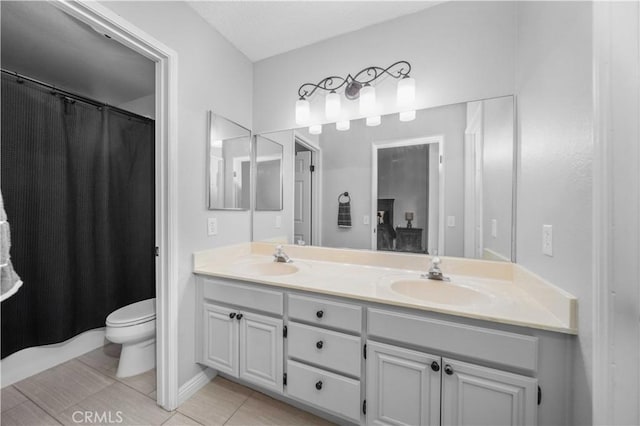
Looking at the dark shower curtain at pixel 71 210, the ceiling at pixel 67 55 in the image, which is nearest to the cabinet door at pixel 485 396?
the dark shower curtain at pixel 71 210

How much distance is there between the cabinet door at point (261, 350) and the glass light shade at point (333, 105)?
54.1 inches

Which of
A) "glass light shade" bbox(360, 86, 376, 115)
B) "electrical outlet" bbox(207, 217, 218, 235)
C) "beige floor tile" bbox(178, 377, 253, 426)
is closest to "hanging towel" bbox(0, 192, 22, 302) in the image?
"electrical outlet" bbox(207, 217, 218, 235)

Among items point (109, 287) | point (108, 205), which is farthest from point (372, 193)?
point (109, 287)

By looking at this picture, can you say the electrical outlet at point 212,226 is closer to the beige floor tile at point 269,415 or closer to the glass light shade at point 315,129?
Result: the glass light shade at point 315,129

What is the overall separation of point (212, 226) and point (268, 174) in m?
0.62

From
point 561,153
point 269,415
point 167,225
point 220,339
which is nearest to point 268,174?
point 167,225

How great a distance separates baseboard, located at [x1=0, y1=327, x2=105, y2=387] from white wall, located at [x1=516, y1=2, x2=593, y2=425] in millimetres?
3008

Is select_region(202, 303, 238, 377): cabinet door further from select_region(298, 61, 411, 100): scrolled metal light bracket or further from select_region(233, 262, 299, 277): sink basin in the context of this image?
select_region(298, 61, 411, 100): scrolled metal light bracket

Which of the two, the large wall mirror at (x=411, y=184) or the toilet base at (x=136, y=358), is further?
the toilet base at (x=136, y=358)

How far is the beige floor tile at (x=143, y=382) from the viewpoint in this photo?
1564 millimetres

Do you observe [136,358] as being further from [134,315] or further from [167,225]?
[167,225]

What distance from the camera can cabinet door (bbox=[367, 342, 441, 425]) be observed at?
991mm

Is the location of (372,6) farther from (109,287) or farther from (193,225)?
(109,287)

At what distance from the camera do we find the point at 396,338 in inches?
41.3
